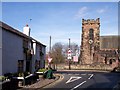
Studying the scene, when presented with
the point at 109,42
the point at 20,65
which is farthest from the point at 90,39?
the point at 20,65

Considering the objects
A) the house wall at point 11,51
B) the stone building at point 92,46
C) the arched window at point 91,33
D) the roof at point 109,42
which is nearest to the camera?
the house wall at point 11,51

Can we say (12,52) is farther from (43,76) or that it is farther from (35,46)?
(35,46)

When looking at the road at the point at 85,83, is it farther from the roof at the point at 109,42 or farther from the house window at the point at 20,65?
the roof at the point at 109,42

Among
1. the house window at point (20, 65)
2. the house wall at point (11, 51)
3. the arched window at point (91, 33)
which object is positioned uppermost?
the arched window at point (91, 33)

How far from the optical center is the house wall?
23734 millimetres

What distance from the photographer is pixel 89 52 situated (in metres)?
85.3

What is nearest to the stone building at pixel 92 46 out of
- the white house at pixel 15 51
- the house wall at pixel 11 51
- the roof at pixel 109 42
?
the roof at pixel 109 42

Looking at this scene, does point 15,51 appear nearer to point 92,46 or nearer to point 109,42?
point 92,46

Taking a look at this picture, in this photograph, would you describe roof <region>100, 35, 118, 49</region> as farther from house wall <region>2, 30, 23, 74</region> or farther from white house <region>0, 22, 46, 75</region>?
house wall <region>2, 30, 23, 74</region>

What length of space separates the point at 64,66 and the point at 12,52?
4868cm

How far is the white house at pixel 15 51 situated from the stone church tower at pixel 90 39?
1961 inches

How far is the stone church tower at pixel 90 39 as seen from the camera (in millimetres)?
84562

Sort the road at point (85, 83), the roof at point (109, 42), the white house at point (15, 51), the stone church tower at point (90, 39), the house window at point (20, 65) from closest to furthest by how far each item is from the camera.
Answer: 1. the white house at point (15, 51)
2. the road at point (85, 83)
3. the house window at point (20, 65)
4. the stone church tower at point (90, 39)
5. the roof at point (109, 42)

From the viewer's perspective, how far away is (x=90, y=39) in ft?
281
